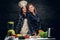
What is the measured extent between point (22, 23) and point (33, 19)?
0.51 feet

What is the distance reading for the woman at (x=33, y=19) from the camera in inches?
174

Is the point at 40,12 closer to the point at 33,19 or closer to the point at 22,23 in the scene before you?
the point at 33,19

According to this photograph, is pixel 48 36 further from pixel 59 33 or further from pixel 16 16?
pixel 16 16

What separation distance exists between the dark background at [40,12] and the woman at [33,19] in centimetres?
5

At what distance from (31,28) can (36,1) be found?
14.1 inches

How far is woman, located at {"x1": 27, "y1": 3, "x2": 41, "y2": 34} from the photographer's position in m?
4.41

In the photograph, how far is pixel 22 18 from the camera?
441cm

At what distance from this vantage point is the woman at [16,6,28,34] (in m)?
4.38

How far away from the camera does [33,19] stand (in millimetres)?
4434

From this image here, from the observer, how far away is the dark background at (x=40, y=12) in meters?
4.37

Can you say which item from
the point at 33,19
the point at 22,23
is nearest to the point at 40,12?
the point at 33,19

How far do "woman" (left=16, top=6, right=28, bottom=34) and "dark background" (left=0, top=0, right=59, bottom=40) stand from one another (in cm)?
7

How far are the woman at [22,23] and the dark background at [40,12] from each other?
7 cm

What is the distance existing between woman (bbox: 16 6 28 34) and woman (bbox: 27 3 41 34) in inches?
2.1
